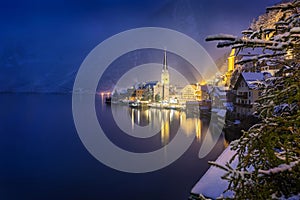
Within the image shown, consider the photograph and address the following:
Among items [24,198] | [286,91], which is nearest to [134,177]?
[24,198]

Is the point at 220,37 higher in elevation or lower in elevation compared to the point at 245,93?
lower

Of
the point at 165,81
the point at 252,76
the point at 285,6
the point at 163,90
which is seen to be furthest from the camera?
the point at 165,81

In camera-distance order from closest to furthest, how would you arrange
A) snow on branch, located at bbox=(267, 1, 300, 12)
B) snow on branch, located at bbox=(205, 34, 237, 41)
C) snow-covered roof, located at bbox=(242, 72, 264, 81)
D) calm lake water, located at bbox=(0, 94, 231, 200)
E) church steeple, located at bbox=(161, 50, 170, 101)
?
snow on branch, located at bbox=(205, 34, 237, 41) → snow on branch, located at bbox=(267, 1, 300, 12) → calm lake water, located at bbox=(0, 94, 231, 200) → snow-covered roof, located at bbox=(242, 72, 264, 81) → church steeple, located at bbox=(161, 50, 170, 101)

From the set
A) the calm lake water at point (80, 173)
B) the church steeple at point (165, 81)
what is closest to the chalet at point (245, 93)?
the calm lake water at point (80, 173)

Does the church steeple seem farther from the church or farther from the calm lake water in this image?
the calm lake water

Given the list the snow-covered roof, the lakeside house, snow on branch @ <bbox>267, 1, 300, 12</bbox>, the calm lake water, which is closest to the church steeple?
the lakeside house

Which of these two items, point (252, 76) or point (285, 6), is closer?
point (285, 6)

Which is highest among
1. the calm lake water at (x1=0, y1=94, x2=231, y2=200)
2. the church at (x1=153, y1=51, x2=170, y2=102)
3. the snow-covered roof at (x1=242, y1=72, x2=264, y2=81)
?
the church at (x1=153, y1=51, x2=170, y2=102)

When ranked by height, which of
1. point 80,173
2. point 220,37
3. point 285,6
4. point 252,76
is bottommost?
point 80,173

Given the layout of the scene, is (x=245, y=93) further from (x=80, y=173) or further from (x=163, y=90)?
(x=163, y=90)

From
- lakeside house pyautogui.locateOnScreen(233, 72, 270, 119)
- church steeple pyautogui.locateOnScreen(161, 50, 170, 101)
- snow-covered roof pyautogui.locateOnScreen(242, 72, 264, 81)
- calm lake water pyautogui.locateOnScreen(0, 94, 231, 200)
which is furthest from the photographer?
church steeple pyautogui.locateOnScreen(161, 50, 170, 101)

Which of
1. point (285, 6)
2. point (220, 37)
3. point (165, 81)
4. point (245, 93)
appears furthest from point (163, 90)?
point (220, 37)

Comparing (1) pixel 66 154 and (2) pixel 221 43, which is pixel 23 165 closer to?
(1) pixel 66 154

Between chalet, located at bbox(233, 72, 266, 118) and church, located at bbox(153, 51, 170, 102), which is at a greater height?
church, located at bbox(153, 51, 170, 102)
